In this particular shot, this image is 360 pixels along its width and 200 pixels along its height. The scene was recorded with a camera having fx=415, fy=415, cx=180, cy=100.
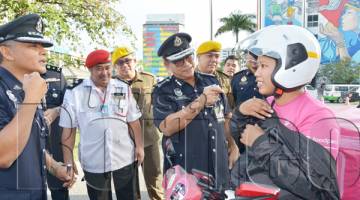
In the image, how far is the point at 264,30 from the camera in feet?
7.49

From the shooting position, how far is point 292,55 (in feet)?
7.04

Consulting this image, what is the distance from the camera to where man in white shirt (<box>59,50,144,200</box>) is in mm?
3479

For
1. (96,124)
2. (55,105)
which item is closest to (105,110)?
(96,124)

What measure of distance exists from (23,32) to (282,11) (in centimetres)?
7461

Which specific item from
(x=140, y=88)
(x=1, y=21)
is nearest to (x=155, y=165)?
(x=140, y=88)

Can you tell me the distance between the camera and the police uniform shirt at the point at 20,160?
2225 millimetres

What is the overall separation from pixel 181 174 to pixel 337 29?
71.6 meters

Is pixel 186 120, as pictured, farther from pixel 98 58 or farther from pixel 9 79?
pixel 9 79

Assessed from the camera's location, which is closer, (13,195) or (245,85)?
(13,195)

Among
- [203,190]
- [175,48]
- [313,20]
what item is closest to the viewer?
[203,190]

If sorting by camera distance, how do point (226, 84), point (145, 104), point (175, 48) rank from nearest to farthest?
1. point (175, 48)
2. point (145, 104)
3. point (226, 84)

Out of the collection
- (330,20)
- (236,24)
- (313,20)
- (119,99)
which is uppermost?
(313,20)

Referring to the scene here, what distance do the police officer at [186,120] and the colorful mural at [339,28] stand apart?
213 feet

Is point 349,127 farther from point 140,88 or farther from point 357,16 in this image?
point 357,16
